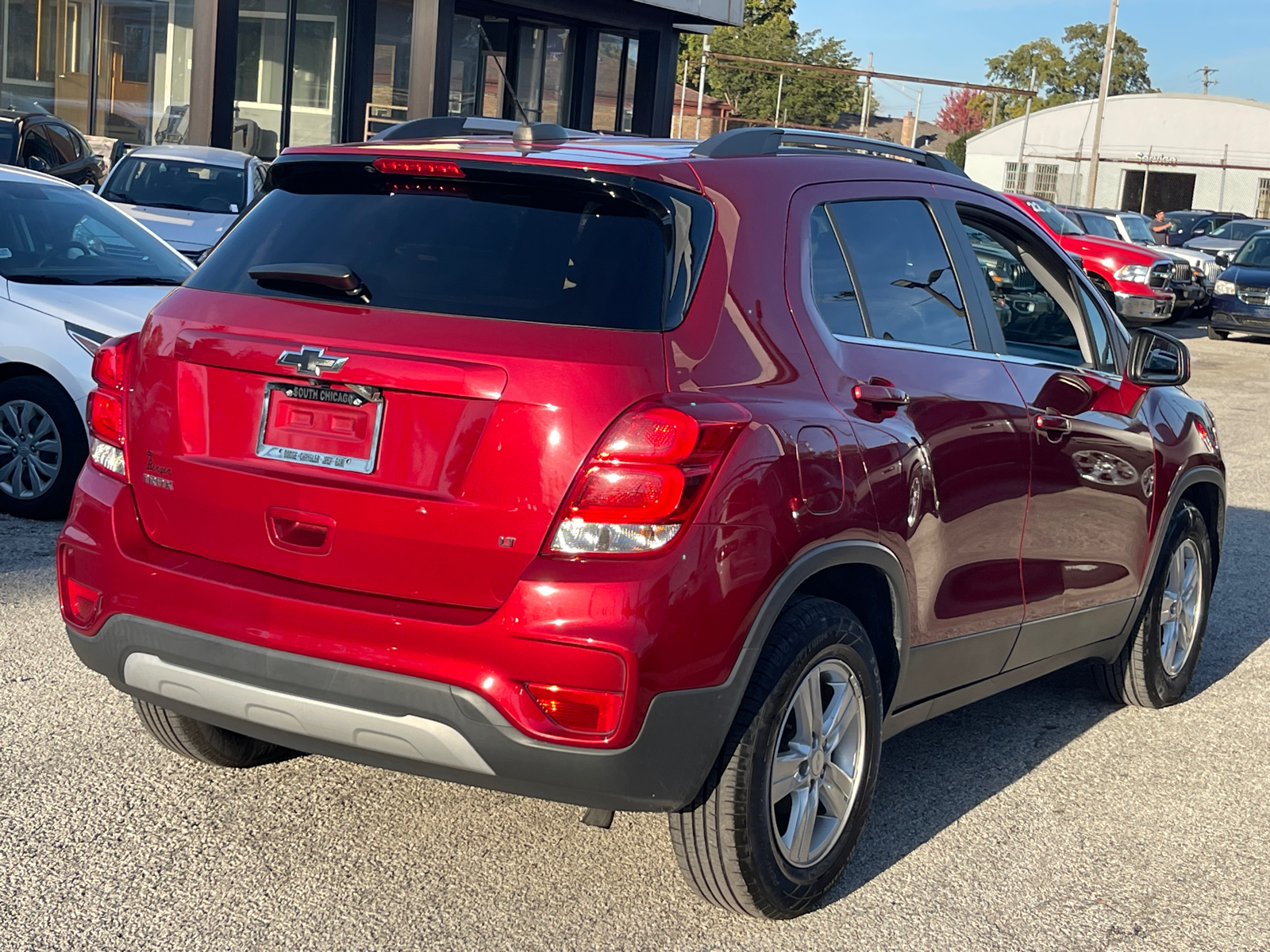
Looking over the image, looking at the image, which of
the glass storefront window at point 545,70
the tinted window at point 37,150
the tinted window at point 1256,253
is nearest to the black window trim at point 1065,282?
the tinted window at point 37,150

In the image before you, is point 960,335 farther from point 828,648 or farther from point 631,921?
point 631,921

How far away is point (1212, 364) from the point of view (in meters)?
20.2

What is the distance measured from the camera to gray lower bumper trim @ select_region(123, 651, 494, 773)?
10.3 feet

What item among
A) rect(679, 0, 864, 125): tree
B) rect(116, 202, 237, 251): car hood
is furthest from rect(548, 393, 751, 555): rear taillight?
rect(679, 0, 864, 125): tree

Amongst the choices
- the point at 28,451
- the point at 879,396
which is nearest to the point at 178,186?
the point at 28,451

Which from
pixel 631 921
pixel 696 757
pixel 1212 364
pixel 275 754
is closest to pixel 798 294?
pixel 696 757

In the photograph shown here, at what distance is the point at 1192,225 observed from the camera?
38.4 m

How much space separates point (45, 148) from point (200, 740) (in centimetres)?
1485

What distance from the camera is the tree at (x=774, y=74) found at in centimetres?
9044

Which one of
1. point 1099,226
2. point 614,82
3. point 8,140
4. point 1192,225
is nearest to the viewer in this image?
point 8,140

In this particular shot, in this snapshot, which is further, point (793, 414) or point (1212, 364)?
point (1212, 364)

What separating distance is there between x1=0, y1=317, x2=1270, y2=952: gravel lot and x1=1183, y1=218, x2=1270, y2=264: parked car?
95.1 feet

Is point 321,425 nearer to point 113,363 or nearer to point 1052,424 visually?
point 113,363

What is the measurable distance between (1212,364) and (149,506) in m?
19.0
